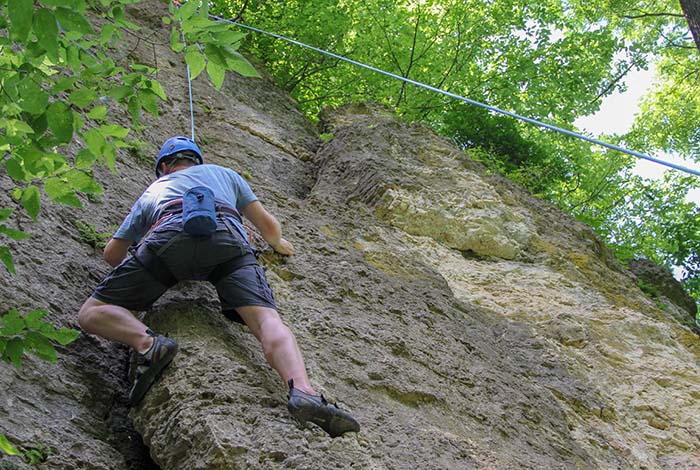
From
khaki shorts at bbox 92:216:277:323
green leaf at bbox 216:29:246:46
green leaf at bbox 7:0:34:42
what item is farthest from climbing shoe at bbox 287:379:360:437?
green leaf at bbox 7:0:34:42

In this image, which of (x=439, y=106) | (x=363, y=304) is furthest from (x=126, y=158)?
(x=439, y=106)

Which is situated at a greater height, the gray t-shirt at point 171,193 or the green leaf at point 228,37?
the green leaf at point 228,37

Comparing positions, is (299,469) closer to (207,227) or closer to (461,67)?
(207,227)

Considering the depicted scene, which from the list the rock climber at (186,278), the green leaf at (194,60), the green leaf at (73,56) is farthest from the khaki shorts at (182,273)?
the green leaf at (194,60)

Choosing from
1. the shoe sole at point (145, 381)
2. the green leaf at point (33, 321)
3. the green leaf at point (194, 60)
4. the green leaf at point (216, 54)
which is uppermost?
the green leaf at point (216, 54)

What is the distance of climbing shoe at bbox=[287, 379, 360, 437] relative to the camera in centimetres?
360

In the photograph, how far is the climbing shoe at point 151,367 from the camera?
12.4ft

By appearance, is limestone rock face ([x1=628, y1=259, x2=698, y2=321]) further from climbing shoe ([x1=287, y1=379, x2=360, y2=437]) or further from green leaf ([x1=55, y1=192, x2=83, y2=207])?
green leaf ([x1=55, y1=192, x2=83, y2=207])

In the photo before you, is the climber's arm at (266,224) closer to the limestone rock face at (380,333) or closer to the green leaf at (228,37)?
the limestone rock face at (380,333)

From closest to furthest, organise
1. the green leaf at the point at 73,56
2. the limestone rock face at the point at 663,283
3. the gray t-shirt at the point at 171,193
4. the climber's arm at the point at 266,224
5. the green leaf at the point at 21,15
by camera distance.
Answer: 1. the green leaf at the point at 21,15
2. the green leaf at the point at 73,56
3. the gray t-shirt at the point at 171,193
4. the climber's arm at the point at 266,224
5. the limestone rock face at the point at 663,283

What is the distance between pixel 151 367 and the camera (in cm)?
379

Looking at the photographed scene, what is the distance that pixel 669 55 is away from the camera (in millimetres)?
15750

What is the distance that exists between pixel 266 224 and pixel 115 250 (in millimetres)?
985

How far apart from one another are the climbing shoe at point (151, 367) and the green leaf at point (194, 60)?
1394mm
